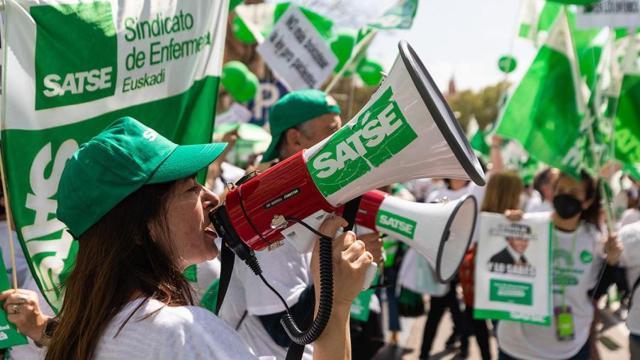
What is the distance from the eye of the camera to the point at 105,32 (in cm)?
225

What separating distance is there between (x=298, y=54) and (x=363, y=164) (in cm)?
368

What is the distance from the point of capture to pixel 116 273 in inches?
54.7

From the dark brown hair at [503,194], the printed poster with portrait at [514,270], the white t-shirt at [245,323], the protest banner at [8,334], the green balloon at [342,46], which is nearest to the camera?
the protest banner at [8,334]

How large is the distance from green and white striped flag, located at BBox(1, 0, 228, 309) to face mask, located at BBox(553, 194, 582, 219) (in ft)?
7.30

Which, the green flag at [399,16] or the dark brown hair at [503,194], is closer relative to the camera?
the green flag at [399,16]

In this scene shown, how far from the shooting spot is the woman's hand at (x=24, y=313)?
207 centimetres

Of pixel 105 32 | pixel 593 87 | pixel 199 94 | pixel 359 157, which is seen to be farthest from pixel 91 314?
pixel 593 87

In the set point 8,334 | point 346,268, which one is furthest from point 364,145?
point 8,334

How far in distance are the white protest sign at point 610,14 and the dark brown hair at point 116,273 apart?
3562mm

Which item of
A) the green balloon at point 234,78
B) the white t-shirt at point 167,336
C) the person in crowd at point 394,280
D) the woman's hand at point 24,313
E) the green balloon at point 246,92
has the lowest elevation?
the person in crowd at point 394,280

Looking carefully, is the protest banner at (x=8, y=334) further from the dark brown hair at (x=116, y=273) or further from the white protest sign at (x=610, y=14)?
the white protest sign at (x=610, y=14)

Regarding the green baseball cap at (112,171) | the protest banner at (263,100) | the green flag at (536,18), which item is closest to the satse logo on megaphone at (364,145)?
the green baseball cap at (112,171)

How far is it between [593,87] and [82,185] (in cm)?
376

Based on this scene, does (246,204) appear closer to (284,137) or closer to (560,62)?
(284,137)
